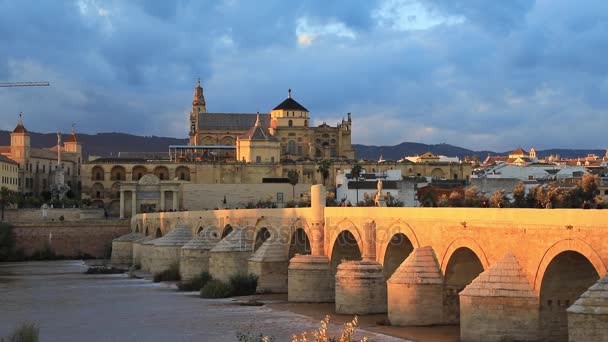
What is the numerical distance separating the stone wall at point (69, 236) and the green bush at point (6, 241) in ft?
2.73

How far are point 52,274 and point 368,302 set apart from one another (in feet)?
102

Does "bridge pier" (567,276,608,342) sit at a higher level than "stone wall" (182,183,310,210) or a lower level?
lower

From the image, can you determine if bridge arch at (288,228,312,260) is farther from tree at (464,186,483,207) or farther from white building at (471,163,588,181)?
white building at (471,163,588,181)

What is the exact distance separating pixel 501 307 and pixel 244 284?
1913 cm

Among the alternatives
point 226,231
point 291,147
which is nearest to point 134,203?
point 291,147

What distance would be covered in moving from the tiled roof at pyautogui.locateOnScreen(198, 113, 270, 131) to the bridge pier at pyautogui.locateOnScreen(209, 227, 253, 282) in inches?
2799

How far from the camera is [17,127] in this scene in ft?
374

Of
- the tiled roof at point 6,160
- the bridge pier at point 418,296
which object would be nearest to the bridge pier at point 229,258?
the bridge pier at point 418,296

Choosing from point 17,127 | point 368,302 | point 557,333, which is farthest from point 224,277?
point 17,127

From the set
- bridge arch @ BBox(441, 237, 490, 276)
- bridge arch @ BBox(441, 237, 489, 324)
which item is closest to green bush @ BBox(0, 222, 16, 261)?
bridge arch @ BBox(441, 237, 489, 324)

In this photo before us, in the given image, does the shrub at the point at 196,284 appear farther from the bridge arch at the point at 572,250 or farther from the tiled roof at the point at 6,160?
the tiled roof at the point at 6,160

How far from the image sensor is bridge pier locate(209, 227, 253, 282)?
1812 inches

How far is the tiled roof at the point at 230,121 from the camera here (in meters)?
118

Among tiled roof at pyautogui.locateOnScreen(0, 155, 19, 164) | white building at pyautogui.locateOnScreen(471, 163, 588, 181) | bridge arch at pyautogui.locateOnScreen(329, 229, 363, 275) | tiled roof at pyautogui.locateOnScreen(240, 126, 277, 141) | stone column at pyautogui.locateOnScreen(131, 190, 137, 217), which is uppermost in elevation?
tiled roof at pyautogui.locateOnScreen(240, 126, 277, 141)
